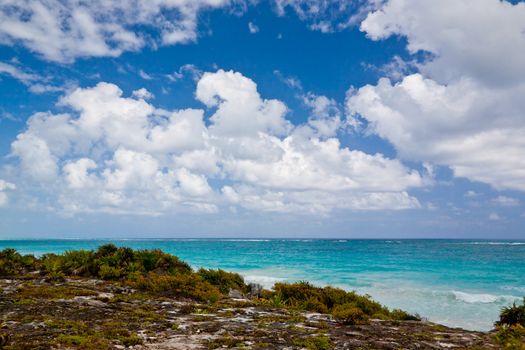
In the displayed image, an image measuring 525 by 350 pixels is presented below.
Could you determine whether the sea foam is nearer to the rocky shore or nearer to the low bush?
the low bush

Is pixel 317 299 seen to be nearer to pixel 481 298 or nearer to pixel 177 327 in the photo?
pixel 177 327

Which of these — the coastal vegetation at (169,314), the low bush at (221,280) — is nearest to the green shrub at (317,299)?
the coastal vegetation at (169,314)

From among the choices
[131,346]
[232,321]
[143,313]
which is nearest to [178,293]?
[143,313]

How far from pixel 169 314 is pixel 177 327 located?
211 centimetres

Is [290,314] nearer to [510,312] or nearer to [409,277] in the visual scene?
[510,312]

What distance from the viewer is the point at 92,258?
21.7 metres

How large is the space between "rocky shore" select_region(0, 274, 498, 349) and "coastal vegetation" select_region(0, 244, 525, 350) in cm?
3

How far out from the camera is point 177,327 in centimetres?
1023

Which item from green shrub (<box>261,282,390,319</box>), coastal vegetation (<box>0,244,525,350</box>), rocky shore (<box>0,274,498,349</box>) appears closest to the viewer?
rocky shore (<box>0,274,498,349</box>)

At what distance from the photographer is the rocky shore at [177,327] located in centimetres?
860

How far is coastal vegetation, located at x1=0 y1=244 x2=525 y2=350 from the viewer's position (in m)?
9.02

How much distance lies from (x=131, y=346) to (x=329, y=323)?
6.27 metres

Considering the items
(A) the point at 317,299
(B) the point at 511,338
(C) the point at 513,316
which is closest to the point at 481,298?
(C) the point at 513,316

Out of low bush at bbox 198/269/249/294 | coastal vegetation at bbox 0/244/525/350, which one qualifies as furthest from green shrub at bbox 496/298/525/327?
low bush at bbox 198/269/249/294
